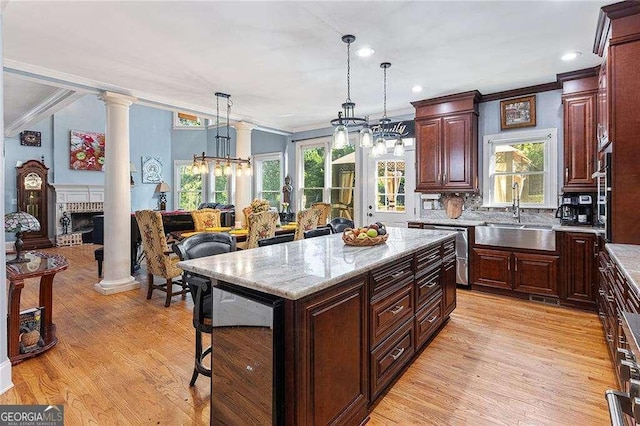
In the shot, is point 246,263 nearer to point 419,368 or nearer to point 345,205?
point 419,368

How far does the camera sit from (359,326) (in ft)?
6.16

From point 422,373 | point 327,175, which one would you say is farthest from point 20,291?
point 327,175

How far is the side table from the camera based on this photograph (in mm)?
→ 2590

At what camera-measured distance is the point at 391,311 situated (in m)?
2.20

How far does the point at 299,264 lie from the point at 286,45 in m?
2.20

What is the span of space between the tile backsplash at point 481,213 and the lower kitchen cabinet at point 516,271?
75 centimetres

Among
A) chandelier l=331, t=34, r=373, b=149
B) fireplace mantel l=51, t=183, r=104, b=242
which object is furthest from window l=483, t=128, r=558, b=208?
fireplace mantel l=51, t=183, r=104, b=242

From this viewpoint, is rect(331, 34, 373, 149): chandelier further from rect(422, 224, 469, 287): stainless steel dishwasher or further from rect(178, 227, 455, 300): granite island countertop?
rect(422, 224, 469, 287): stainless steel dishwasher

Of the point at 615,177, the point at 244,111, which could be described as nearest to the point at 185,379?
the point at 615,177

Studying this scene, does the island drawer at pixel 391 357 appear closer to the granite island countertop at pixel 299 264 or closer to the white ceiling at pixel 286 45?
the granite island countertop at pixel 299 264

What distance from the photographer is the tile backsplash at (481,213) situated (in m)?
4.54

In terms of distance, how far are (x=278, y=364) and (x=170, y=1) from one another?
256 centimetres

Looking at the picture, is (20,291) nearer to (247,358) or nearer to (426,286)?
(247,358)

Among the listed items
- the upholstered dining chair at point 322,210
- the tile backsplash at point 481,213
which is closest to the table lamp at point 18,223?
the upholstered dining chair at point 322,210
